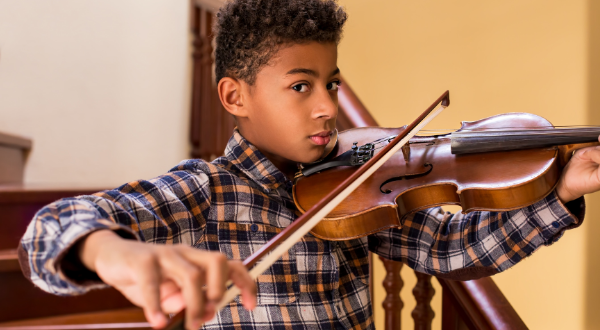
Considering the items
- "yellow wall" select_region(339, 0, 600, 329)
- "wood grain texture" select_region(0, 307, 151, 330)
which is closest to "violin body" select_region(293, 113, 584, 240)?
→ "wood grain texture" select_region(0, 307, 151, 330)

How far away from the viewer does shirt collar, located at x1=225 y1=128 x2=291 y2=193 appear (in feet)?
2.78

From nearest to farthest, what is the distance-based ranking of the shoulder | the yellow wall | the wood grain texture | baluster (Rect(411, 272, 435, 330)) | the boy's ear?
the shoulder
the boy's ear
the wood grain texture
baluster (Rect(411, 272, 435, 330))
the yellow wall

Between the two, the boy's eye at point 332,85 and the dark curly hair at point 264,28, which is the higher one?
the dark curly hair at point 264,28

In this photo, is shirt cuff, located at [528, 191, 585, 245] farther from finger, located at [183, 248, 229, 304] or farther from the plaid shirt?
finger, located at [183, 248, 229, 304]

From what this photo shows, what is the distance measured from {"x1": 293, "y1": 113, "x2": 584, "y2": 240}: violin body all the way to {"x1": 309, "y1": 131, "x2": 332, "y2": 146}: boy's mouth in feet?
0.18

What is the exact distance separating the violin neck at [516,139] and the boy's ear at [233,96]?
14.9 inches

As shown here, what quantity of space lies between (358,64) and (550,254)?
3.61 feet

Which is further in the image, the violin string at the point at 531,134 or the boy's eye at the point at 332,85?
the boy's eye at the point at 332,85

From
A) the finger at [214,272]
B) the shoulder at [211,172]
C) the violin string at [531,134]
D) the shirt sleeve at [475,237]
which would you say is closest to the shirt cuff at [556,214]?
the shirt sleeve at [475,237]

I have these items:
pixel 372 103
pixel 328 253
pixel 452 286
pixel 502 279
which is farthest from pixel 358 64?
pixel 328 253

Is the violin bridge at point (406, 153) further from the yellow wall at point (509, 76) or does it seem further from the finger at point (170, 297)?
the yellow wall at point (509, 76)

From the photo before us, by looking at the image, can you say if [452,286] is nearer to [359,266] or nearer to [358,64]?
[359,266]

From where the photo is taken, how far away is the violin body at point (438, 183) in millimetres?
696

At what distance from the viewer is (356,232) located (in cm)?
75
